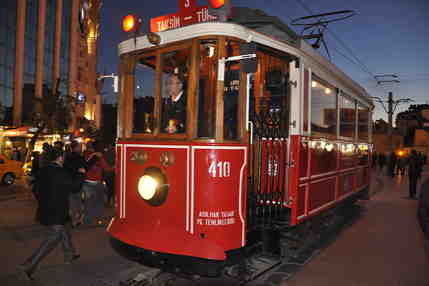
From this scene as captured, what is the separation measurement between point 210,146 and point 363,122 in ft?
21.2

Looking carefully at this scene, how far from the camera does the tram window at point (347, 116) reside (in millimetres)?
6926

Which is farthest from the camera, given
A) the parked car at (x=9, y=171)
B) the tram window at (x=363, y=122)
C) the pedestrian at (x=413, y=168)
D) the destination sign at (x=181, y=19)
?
the parked car at (x=9, y=171)

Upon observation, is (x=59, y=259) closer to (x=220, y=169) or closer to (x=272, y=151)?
(x=220, y=169)

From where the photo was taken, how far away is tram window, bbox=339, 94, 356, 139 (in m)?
6.93

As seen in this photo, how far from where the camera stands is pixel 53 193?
179 inches

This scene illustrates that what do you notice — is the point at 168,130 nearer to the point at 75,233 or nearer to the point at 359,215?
the point at 75,233

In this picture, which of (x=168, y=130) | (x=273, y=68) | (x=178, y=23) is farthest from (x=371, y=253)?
(x=178, y=23)

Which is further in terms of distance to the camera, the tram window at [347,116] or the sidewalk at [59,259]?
the tram window at [347,116]

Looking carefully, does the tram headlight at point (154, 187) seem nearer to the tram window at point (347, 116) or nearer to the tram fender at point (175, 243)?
the tram fender at point (175, 243)

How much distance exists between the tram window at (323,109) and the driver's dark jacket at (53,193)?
3476 mm

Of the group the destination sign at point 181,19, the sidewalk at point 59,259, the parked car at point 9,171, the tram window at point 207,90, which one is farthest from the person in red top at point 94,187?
the parked car at point 9,171

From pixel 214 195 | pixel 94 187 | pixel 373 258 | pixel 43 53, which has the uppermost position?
pixel 43 53

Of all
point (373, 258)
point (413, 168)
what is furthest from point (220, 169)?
point (413, 168)

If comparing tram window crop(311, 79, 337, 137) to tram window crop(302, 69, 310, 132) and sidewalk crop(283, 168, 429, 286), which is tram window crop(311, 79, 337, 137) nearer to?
tram window crop(302, 69, 310, 132)
